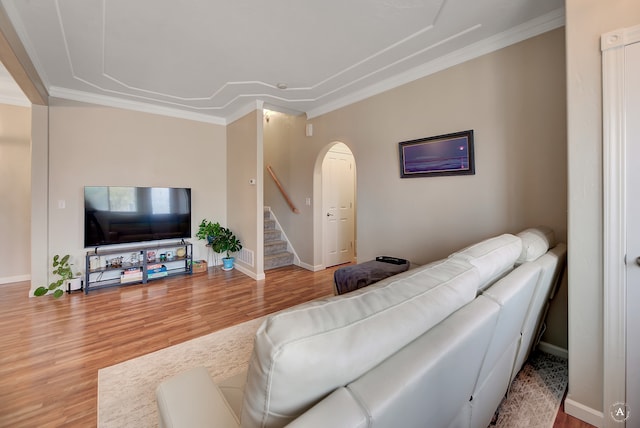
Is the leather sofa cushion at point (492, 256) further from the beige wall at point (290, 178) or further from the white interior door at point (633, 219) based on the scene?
the beige wall at point (290, 178)

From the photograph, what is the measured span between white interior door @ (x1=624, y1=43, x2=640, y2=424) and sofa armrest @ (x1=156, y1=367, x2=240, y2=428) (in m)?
1.90

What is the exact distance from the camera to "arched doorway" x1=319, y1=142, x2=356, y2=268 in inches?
183

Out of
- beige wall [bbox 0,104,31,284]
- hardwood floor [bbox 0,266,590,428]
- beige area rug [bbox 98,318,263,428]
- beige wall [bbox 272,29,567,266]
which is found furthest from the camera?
beige wall [bbox 0,104,31,284]

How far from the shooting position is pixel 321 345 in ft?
1.91

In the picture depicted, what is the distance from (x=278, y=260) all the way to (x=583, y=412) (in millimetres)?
3950

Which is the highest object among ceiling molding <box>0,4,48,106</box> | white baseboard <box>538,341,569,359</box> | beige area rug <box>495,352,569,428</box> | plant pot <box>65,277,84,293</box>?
ceiling molding <box>0,4,48,106</box>

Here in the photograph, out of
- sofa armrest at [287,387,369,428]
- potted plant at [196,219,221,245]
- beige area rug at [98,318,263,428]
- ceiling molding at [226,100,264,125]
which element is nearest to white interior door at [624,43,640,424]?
sofa armrest at [287,387,369,428]

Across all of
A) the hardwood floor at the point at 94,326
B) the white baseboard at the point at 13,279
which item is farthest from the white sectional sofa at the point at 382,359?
the white baseboard at the point at 13,279

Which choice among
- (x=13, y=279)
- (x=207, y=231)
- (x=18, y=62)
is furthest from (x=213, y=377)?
(x=13, y=279)

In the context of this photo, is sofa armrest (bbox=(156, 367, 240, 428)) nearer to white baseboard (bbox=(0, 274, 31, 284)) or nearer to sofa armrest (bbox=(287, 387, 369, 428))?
sofa armrest (bbox=(287, 387, 369, 428))

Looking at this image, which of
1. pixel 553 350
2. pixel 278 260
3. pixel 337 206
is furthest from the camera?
pixel 337 206

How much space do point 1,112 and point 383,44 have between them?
5.15 metres

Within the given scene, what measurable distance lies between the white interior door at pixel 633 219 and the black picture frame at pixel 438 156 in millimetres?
1189

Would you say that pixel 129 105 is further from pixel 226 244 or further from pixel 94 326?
pixel 94 326
